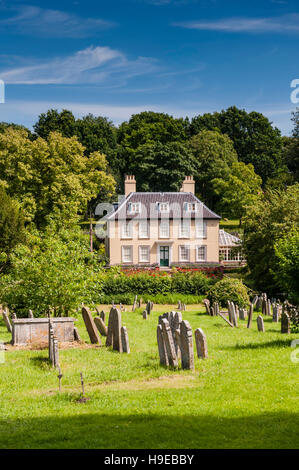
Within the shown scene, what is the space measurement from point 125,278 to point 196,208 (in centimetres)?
1565

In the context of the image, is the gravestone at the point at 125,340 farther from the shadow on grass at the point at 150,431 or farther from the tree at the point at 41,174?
the tree at the point at 41,174

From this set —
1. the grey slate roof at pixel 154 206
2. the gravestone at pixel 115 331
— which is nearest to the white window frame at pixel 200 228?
the grey slate roof at pixel 154 206

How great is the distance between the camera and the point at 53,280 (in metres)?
21.9

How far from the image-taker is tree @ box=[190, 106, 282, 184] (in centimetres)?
8800

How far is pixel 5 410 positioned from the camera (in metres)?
10.8

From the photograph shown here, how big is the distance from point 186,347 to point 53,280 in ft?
31.9

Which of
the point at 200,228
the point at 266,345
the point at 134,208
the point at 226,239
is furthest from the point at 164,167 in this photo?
the point at 266,345

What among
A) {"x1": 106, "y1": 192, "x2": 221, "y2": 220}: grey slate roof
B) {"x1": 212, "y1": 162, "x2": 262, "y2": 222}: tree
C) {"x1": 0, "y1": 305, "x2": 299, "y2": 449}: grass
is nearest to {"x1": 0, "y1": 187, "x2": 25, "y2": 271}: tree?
{"x1": 106, "y1": 192, "x2": 221, "y2": 220}: grey slate roof

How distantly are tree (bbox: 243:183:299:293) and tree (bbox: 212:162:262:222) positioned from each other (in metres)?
25.8

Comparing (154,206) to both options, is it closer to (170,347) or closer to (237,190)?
(237,190)
